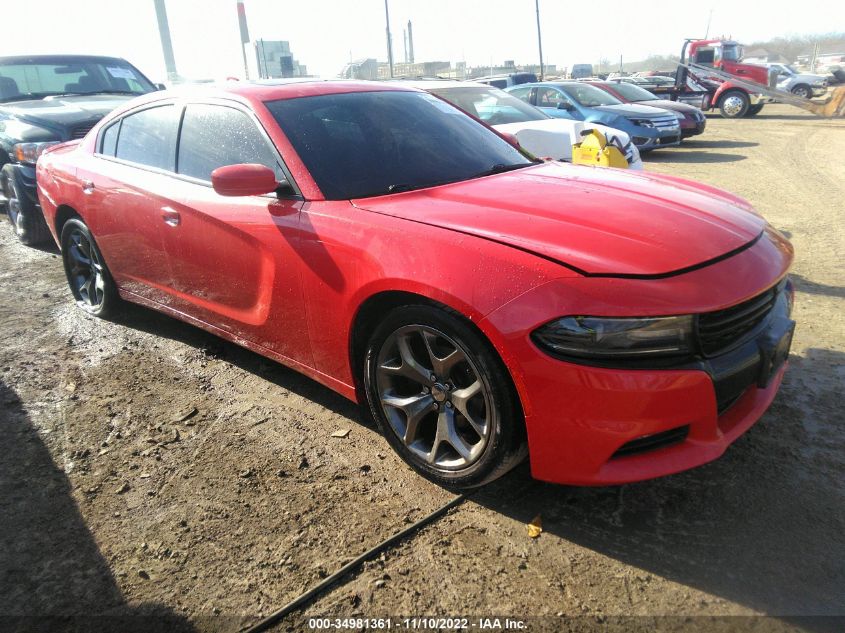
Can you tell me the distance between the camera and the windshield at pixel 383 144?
290 cm

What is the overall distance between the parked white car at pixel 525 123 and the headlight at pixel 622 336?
448cm

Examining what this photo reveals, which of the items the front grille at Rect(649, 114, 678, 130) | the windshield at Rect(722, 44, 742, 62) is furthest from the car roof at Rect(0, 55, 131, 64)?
the windshield at Rect(722, 44, 742, 62)

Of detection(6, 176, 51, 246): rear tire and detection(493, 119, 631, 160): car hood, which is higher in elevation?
detection(493, 119, 631, 160): car hood

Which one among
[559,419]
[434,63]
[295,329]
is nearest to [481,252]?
[559,419]

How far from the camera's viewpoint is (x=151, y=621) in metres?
2.02

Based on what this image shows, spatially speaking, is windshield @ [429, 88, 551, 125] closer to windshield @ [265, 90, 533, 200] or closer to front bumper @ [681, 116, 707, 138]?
windshield @ [265, 90, 533, 200]

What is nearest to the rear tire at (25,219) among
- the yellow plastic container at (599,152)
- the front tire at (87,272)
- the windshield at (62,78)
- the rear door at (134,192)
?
the windshield at (62,78)

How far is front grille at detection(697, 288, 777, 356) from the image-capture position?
2.07 meters

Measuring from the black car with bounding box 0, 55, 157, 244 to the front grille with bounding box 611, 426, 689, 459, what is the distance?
6296 mm

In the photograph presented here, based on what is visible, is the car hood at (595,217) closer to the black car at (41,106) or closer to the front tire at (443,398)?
the front tire at (443,398)

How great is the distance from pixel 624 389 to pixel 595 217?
28.4 inches

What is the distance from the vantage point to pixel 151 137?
3.79 m

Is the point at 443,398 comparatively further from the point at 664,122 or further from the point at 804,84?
the point at 804,84

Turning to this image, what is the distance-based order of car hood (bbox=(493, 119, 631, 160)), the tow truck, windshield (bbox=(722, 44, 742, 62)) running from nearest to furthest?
car hood (bbox=(493, 119, 631, 160))
the tow truck
windshield (bbox=(722, 44, 742, 62))
